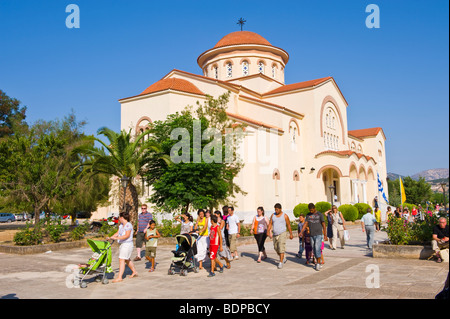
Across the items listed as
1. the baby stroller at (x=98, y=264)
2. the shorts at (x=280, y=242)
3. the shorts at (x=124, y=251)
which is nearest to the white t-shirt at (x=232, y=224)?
the shorts at (x=280, y=242)

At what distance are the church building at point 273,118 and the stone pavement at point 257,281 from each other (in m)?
12.8

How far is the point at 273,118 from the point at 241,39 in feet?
37.0

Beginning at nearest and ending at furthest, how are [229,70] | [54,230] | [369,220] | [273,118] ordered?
[369,220], [54,230], [273,118], [229,70]

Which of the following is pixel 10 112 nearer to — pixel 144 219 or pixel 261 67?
pixel 261 67

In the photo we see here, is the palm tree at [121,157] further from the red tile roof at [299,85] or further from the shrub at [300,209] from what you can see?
the red tile roof at [299,85]

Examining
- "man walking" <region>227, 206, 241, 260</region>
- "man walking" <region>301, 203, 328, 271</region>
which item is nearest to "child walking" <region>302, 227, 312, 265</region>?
"man walking" <region>301, 203, 328, 271</region>

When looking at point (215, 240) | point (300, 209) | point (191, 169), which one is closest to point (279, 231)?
point (215, 240)

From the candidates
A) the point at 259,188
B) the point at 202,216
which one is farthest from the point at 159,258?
the point at 259,188

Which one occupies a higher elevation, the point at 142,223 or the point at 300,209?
the point at 142,223

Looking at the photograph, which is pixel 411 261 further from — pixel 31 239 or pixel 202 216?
pixel 31 239

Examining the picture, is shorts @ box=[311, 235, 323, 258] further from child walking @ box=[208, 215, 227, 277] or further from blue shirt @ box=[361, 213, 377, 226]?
blue shirt @ box=[361, 213, 377, 226]

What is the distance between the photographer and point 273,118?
27.4m

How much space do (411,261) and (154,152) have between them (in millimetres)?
13120

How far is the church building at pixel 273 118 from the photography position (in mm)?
23906
